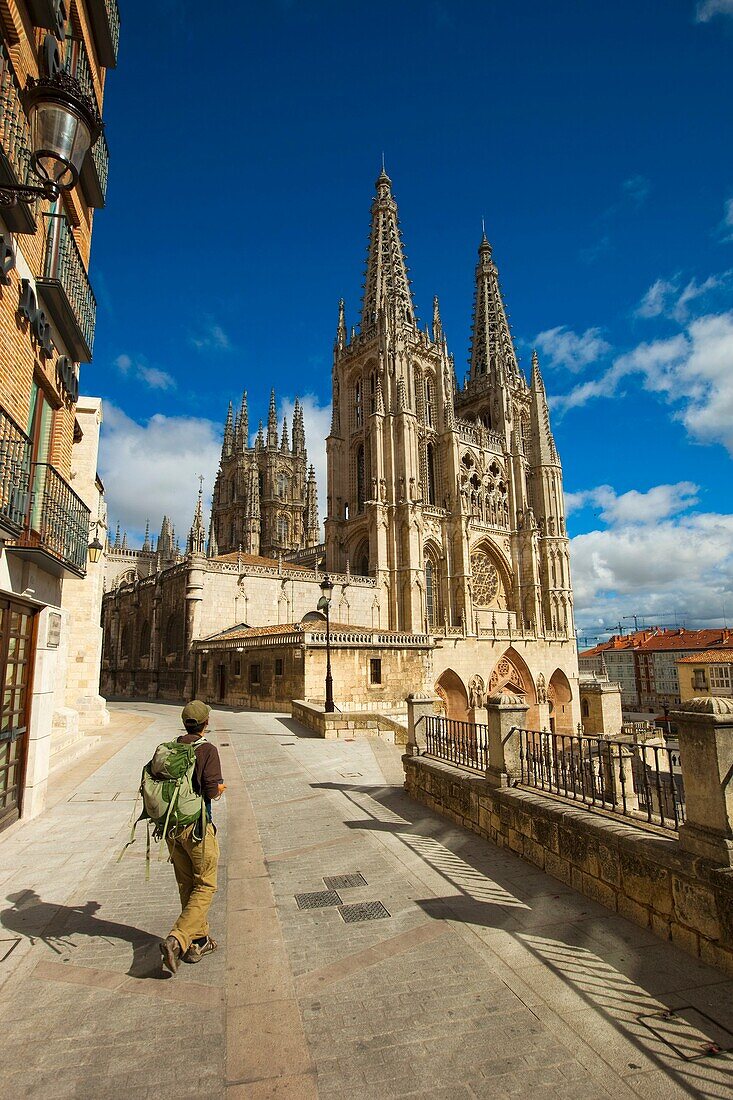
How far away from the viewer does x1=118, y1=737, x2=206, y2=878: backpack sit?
3.86 metres

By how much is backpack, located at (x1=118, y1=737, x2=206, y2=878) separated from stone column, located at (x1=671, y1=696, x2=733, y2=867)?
134 inches

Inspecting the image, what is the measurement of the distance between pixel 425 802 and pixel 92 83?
1273cm

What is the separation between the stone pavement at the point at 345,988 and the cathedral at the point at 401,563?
16823mm

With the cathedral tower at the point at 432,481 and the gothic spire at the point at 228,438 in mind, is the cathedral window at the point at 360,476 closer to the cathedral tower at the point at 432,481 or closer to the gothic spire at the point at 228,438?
the cathedral tower at the point at 432,481

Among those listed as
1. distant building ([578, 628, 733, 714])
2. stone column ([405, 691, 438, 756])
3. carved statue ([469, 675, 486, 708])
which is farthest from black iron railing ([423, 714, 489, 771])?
distant building ([578, 628, 733, 714])

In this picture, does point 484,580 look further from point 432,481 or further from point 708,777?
point 708,777

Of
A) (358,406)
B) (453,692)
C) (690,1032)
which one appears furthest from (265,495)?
(690,1032)

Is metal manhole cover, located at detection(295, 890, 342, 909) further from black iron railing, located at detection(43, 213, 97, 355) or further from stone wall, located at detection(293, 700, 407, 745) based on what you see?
stone wall, located at detection(293, 700, 407, 745)

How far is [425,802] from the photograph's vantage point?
331 inches

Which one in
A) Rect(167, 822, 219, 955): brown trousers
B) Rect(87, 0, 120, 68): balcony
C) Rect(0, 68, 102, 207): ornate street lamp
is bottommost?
Rect(167, 822, 219, 955): brown trousers

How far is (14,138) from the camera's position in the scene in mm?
5938

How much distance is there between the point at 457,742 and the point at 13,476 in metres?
6.81

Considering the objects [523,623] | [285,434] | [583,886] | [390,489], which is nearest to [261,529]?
[285,434]

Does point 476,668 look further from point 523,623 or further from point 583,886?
point 583,886
